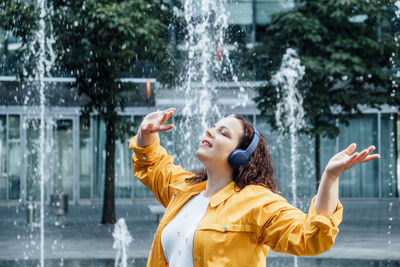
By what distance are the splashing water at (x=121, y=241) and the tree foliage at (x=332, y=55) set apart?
13.3 ft

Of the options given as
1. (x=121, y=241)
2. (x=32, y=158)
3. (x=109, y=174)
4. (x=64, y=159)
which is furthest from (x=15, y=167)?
(x=121, y=241)

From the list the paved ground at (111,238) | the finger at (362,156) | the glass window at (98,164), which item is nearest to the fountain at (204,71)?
the paved ground at (111,238)

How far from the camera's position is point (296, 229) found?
7.54ft

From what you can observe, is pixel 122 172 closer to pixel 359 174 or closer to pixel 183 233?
pixel 359 174

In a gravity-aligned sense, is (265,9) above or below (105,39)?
above

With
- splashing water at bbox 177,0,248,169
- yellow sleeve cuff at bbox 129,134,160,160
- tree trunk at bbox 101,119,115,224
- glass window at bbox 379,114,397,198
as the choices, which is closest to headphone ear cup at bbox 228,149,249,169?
yellow sleeve cuff at bbox 129,134,160,160

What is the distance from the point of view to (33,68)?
13.3 m

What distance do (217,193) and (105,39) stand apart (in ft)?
34.8

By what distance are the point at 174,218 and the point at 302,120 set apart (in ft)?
42.2

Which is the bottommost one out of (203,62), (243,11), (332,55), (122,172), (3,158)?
(122,172)

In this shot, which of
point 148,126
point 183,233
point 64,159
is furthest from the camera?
point 64,159

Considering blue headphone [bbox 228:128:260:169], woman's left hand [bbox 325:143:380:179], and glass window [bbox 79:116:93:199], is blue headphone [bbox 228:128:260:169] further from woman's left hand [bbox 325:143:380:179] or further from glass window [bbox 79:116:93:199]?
glass window [bbox 79:116:93:199]

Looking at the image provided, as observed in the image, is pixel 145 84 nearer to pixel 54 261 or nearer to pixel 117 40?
pixel 117 40

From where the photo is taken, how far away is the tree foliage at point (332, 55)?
14172 millimetres
